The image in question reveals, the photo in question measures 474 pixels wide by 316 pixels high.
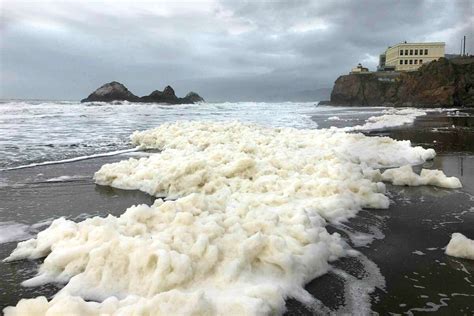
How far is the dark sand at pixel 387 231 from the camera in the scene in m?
2.74

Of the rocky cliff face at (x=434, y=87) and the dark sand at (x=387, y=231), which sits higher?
the rocky cliff face at (x=434, y=87)

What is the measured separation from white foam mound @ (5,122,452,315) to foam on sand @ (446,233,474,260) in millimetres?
912

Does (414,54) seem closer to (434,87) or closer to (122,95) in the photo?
(434,87)

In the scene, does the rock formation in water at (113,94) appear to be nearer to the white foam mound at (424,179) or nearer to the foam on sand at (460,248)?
the white foam mound at (424,179)

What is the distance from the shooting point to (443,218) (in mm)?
4449

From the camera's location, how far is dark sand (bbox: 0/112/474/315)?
9.00 feet

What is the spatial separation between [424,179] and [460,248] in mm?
2852

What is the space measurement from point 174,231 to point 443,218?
3.11 metres

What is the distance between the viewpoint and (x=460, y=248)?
339 cm

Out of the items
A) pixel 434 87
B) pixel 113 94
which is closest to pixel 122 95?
pixel 113 94

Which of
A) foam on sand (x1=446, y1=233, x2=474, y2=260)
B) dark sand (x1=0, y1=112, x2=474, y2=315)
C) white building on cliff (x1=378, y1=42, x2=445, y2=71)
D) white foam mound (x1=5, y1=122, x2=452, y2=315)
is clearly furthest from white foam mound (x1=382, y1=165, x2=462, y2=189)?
white building on cliff (x1=378, y1=42, x2=445, y2=71)

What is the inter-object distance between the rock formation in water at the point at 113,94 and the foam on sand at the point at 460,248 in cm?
6993

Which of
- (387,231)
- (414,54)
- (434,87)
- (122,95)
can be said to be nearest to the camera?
(387,231)

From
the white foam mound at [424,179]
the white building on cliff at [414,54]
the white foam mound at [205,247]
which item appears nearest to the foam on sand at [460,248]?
the white foam mound at [205,247]
